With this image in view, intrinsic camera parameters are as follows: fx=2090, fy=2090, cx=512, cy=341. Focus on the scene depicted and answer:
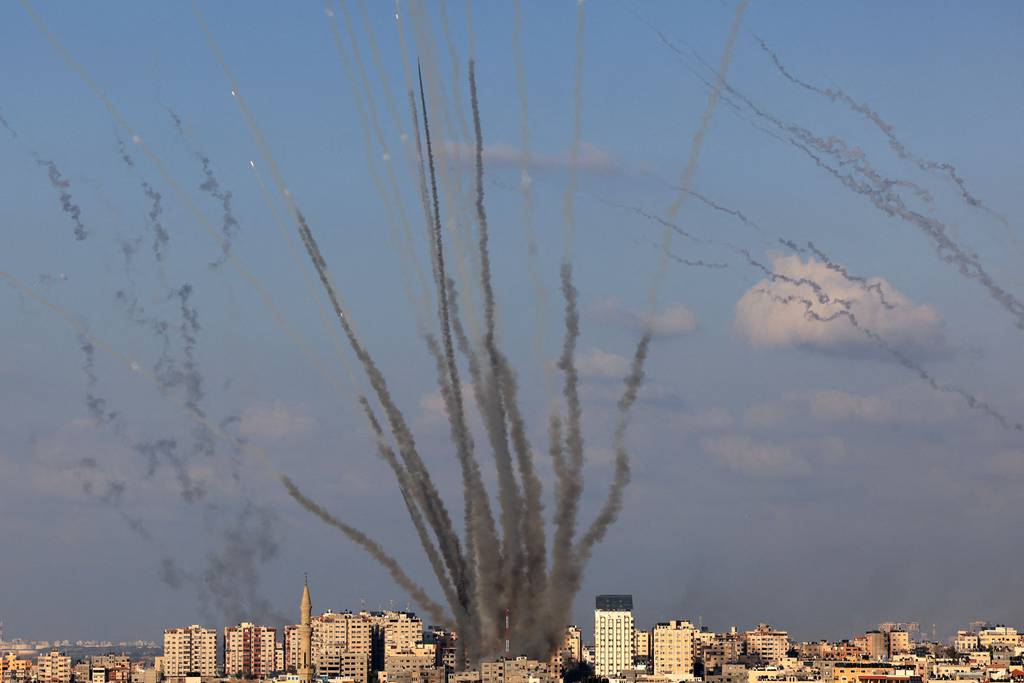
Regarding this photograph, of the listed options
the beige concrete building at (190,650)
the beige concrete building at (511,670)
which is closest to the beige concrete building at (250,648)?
the beige concrete building at (190,650)

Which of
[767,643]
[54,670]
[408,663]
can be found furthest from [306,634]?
[767,643]

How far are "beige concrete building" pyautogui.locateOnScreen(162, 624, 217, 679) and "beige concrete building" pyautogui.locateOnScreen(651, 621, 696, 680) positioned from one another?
35088mm

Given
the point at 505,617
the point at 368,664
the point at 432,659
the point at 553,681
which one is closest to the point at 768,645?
the point at 368,664

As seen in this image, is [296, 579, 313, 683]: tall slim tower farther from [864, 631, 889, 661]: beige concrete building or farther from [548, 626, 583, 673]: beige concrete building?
[864, 631, 889, 661]: beige concrete building

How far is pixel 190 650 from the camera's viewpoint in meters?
168

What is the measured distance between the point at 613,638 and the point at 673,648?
9818 mm

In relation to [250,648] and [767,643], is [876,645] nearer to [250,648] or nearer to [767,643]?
[767,643]

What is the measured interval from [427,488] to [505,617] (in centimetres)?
1019

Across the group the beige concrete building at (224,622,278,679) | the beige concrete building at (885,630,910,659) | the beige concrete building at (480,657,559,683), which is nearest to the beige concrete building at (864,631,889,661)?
the beige concrete building at (885,630,910,659)

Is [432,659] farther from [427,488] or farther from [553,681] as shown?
[427,488]

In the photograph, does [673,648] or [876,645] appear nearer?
[673,648]

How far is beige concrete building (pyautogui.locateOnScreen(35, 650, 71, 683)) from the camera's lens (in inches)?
6078

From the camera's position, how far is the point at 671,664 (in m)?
158

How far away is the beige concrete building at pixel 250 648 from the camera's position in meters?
170
